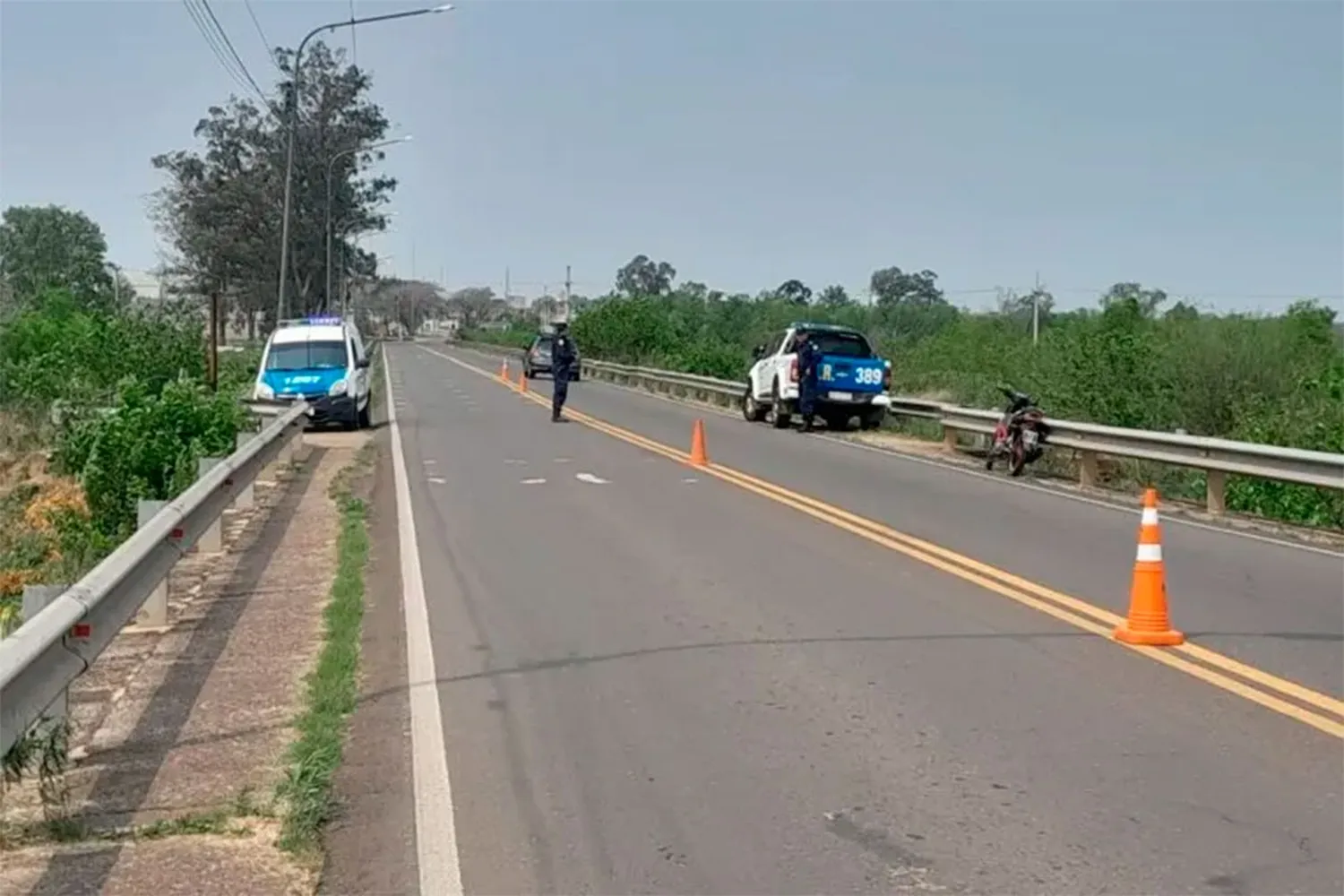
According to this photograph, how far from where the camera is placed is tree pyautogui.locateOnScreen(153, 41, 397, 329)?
8169 centimetres

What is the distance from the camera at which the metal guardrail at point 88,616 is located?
5.34 metres

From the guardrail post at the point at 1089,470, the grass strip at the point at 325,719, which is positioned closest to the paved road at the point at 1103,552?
the guardrail post at the point at 1089,470

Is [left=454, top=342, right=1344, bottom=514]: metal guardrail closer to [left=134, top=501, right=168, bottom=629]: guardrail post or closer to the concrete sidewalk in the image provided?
the concrete sidewalk

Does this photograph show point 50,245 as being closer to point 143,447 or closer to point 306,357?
point 306,357

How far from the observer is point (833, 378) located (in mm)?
29641

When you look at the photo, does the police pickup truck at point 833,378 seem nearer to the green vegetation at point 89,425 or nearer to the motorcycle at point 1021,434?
the motorcycle at point 1021,434

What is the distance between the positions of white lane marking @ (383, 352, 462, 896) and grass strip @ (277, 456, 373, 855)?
309mm

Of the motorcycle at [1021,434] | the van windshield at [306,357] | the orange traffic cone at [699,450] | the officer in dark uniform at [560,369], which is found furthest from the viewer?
the officer in dark uniform at [560,369]

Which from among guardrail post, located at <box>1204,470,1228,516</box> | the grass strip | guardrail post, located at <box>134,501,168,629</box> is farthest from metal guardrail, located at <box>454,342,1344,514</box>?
guardrail post, located at <box>134,501,168,629</box>

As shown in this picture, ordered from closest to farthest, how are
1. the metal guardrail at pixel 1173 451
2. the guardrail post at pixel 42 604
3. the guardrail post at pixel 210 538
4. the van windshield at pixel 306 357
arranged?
1. the guardrail post at pixel 42 604
2. the guardrail post at pixel 210 538
3. the metal guardrail at pixel 1173 451
4. the van windshield at pixel 306 357

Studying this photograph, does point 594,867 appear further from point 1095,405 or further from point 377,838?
point 1095,405

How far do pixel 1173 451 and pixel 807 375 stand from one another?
12344 mm

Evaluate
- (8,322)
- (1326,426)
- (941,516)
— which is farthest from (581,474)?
(8,322)

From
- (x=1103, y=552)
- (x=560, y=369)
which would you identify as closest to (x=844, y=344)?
Answer: (x=560, y=369)
